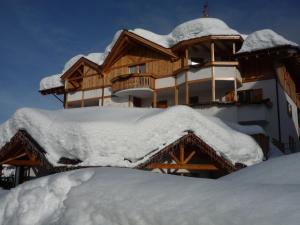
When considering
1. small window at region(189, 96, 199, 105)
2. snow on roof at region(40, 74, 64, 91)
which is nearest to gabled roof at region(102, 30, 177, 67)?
small window at region(189, 96, 199, 105)

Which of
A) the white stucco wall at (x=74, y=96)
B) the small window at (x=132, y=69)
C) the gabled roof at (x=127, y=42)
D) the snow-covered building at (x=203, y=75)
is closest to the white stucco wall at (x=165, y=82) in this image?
the snow-covered building at (x=203, y=75)

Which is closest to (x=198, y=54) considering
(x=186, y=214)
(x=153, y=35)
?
(x=153, y=35)

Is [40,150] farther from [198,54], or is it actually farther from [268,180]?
[198,54]

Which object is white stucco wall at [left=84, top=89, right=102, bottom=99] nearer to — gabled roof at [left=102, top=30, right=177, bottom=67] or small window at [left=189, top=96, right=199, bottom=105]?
gabled roof at [left=102, top=30, right=177, bottom=67]

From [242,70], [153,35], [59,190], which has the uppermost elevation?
[153,35]

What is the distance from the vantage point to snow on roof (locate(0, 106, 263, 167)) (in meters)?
9.96

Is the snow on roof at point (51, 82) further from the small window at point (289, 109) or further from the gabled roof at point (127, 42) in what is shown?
the small window at point (289, 109)

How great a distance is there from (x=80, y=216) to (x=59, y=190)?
0.81 metres

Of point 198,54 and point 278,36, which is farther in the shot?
point 198,54

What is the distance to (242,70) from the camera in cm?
2253

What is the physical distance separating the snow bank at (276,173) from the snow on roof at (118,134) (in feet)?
17.3

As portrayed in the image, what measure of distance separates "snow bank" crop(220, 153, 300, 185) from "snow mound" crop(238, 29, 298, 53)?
51.7 ft

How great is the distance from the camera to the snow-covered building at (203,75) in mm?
19781

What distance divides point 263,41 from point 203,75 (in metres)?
4.11
